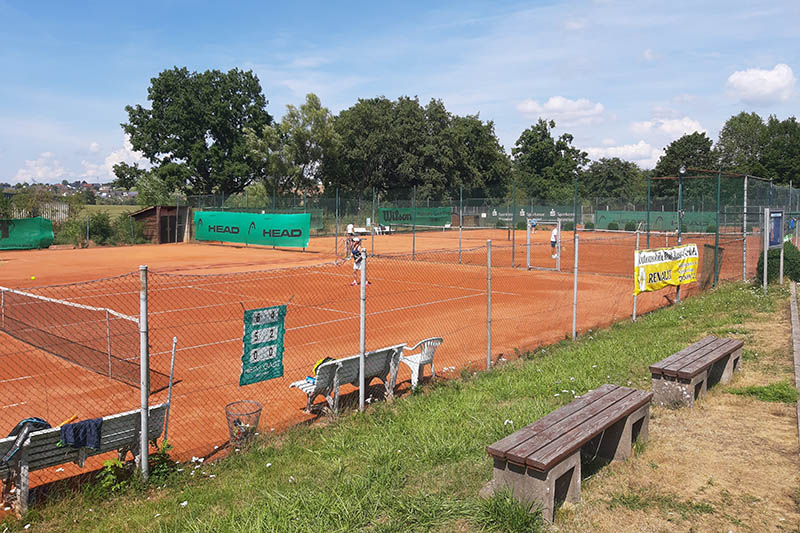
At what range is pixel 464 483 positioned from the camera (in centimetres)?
479

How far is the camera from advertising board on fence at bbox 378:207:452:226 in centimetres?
4500

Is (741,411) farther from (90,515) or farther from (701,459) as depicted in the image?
(90,515)

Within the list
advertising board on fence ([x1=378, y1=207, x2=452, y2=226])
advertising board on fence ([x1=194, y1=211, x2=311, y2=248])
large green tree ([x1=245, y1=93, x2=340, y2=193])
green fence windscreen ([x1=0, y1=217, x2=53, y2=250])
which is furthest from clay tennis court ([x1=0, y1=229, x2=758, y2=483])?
large green tree ([x1=245, y1=93, x2=340, y2=193])

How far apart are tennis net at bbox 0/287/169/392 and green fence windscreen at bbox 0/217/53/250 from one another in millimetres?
22350

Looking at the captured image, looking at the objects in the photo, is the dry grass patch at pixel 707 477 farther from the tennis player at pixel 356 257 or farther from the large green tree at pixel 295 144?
the large green tree at pixel 295 144

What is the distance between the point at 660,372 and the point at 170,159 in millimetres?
59451

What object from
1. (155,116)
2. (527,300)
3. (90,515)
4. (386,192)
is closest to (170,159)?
(155,116)

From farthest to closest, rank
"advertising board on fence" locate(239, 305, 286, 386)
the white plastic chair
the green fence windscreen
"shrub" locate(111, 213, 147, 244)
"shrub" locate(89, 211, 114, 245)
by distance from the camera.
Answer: "shrub" locate(111, 213, 147, 244) < "shrub" locate(89, 211, 114, 245) < the green fence windscreen < the white plastic chair < "advertising board on fence" locate(239, 305, 286, 386)

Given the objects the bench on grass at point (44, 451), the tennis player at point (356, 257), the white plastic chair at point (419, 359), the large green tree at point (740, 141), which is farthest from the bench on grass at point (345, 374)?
the large green tree at point (740, 141)

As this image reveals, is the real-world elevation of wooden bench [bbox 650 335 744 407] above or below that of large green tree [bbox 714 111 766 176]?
below

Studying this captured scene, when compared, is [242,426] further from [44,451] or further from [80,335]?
[80,335]

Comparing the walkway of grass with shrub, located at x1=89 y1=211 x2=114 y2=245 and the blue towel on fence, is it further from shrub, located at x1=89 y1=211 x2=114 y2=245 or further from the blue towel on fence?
shrub, located at x1=89 y1=211 x2=114 y2=245

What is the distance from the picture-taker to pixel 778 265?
1585 cm

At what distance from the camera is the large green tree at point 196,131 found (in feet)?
192
